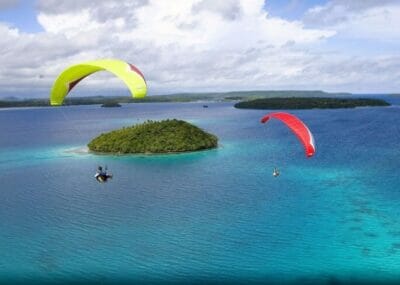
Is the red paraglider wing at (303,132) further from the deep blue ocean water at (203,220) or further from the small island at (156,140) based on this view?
the small island at (156,140)

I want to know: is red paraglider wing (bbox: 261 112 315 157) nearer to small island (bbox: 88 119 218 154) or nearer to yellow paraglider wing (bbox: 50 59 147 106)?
yellow paraglider wing (bbox: 50 59 147 106)

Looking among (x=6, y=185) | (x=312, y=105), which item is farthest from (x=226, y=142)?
(x=312, y=105)

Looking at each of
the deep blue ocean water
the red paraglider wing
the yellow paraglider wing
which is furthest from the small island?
the red paraglider wing

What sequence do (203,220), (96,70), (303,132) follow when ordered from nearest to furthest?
1. (303,132)
2. (96,70)
3. (203,220)

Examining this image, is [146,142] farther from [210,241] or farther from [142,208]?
[210,241]

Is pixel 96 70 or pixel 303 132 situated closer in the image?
pixel 303 132

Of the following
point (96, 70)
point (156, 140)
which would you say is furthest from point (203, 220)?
point (156, 140)

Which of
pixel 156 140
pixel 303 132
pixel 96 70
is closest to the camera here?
pixel 303 132

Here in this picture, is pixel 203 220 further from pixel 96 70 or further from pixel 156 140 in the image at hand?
→ pixel 156 140
